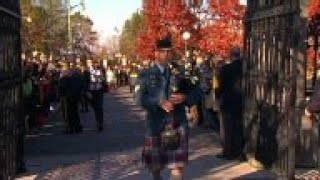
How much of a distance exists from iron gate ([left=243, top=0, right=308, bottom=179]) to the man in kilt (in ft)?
4.13

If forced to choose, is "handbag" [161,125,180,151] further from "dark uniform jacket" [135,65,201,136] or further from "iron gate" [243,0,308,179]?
"iron gate" [243,0,308,179]

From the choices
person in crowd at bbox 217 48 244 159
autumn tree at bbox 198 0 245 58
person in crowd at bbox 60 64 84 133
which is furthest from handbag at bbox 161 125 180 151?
autumn tree at bbox 198 0 245 58

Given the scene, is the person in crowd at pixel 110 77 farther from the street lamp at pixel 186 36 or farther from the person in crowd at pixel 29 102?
the person in crowd at pixel 29 102

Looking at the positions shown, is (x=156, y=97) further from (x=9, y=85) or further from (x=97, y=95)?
(x=97, y=95)

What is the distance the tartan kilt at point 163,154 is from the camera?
9156mm

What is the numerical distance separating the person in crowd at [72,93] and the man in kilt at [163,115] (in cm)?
868

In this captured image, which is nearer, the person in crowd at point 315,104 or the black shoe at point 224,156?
the person in crowd at point 315,104

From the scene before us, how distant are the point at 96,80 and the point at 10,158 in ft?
29.3

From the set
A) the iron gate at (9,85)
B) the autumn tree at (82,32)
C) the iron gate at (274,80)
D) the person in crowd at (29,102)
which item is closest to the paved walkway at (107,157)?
the person in crowd at (29,102)

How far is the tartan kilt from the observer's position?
916 cm

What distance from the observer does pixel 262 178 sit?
10648 mm

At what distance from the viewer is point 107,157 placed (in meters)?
13.1

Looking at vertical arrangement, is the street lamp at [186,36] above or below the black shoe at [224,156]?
above

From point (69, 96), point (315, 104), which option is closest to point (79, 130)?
point (69, 96)
